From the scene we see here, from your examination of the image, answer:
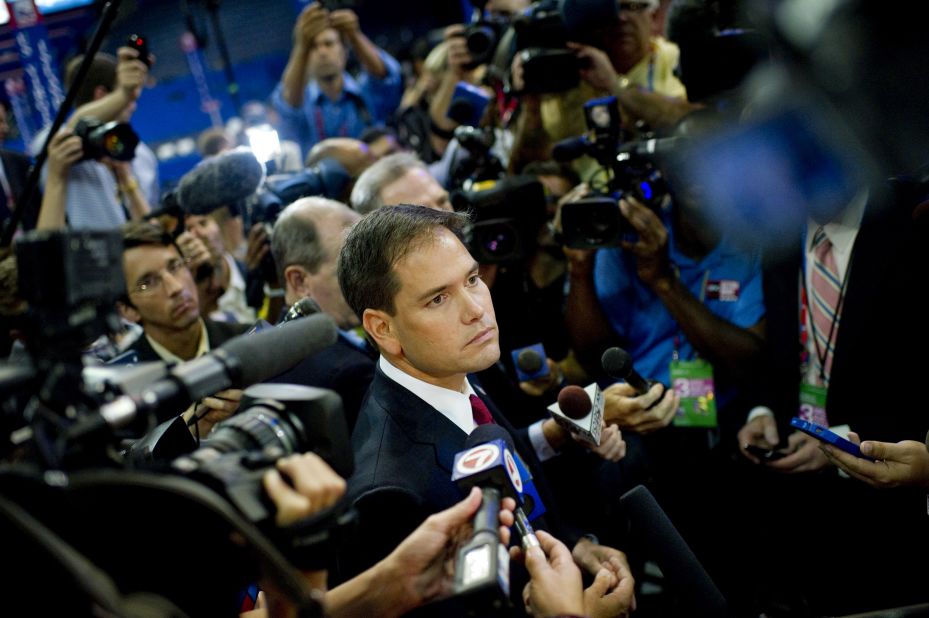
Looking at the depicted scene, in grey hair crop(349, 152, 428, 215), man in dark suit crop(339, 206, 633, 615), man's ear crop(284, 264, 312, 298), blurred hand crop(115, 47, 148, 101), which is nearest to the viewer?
man in dark suit crop(339, 206, 633, 615)

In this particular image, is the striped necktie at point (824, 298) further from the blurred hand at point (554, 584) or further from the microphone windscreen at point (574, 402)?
the blurred hand at point (554, 584)

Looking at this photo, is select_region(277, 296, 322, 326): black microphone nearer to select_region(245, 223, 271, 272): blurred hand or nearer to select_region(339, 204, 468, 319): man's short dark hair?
select_region(339, 204, 468, 319): man's short dark hair

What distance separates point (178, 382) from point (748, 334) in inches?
91.3

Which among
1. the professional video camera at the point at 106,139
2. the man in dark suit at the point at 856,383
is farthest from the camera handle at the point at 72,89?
the man in dark suit at the point at 856,383

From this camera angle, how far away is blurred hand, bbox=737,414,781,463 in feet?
8.71

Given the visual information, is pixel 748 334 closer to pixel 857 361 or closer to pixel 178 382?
pixel 857 361

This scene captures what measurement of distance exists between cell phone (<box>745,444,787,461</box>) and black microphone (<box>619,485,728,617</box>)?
977 millimetres

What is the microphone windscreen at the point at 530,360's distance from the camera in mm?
2697

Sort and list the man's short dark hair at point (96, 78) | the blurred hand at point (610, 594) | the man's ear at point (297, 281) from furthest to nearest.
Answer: the man's short dark hair at point (96, 78)
the man's ear at point (297, 281)
the blurred hand at point (610, 594)

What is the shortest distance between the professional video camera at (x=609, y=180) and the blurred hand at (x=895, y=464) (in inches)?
45.1

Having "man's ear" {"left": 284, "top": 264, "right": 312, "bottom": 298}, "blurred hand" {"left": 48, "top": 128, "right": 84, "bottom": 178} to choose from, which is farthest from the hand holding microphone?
"blurred hand" {"left": 48, "top": 128, "right": 84, "bottom": 178}

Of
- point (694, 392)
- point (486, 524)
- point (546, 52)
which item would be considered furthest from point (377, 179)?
point (486, 524)

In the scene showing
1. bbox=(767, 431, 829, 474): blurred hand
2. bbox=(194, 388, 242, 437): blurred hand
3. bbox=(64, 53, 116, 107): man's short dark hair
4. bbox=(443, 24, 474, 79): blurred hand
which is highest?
bbox=(64, 53, 116, 107): man's short dark hair

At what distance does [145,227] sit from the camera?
10.2 ft
